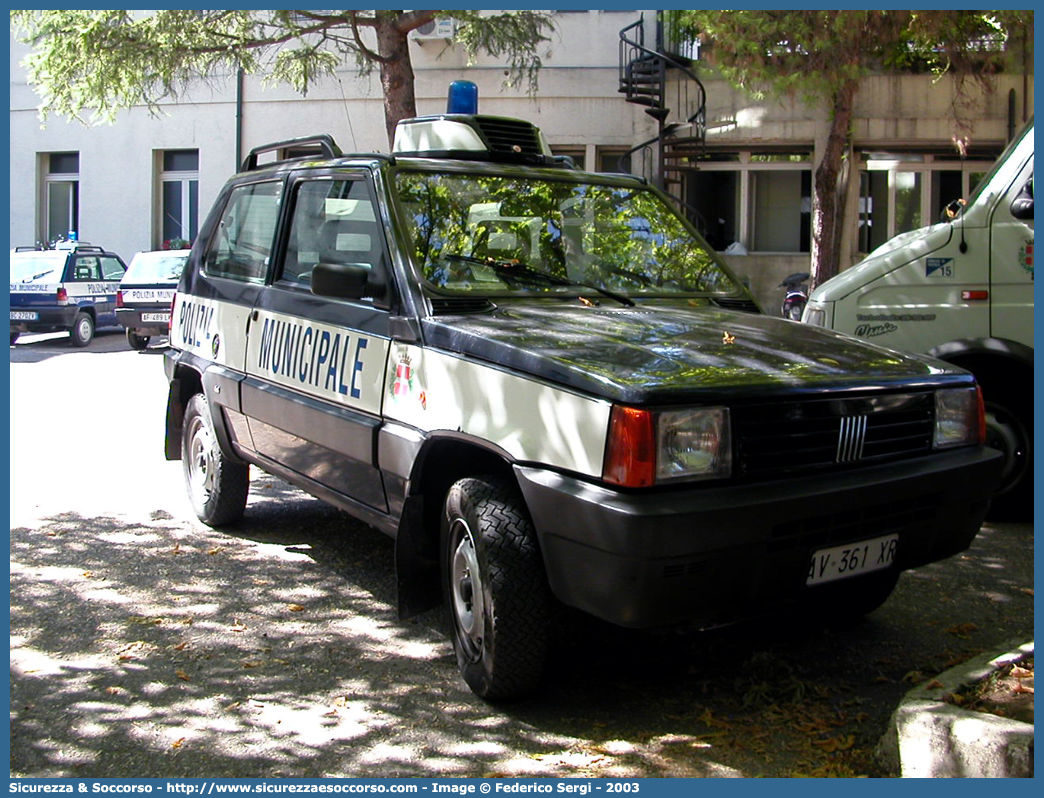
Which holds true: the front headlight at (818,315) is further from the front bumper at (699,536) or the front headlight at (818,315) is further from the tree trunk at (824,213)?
the tree trunk at (824,213)

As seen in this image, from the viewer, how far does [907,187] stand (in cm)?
2012

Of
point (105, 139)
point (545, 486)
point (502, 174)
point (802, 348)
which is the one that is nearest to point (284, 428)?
point (502, 174)

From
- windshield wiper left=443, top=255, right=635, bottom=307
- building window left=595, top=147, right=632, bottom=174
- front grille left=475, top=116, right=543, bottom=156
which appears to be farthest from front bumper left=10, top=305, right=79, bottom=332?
windshield wiper left=443, top=255, right=635, bottom=307

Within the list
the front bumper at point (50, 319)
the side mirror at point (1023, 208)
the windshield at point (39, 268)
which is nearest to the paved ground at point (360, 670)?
the side mirror at point (1023, 208)

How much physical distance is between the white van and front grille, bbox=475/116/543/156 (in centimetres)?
257

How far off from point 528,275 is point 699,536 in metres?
1.84

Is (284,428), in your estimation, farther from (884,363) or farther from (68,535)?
(884,363)

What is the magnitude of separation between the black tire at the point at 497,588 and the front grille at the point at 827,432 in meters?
0.82

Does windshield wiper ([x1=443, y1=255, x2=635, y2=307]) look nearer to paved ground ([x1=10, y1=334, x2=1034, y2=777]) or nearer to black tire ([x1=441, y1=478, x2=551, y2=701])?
black tire ([x1=441, y1=478, x2=551, y2=701])

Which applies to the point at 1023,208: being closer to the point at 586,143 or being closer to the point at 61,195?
the point at 586,143

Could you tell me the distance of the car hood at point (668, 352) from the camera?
12.1 ft

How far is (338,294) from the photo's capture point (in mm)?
4691

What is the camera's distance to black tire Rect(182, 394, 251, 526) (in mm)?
6535

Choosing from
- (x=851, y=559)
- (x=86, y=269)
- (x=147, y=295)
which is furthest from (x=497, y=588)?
(x=86, y=269)
